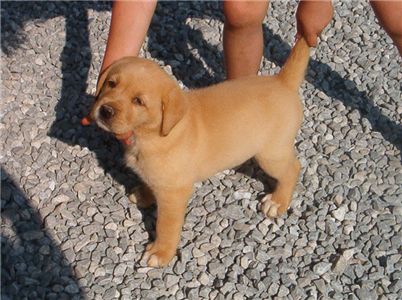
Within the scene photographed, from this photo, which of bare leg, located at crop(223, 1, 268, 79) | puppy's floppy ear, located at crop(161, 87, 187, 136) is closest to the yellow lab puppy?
puppy's floppy ear, located at crop(161, 87, 187, 136)

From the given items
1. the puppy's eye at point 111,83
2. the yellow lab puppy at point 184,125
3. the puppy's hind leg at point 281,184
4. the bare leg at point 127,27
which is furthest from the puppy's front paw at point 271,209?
the puppy's eye at point 111,83

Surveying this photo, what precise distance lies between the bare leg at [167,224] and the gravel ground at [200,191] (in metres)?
0.06

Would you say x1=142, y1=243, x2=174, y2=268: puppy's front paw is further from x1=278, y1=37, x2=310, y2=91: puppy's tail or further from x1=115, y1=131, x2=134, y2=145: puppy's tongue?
x1=278, y1=37, x2=310, y2=91: puppy's tail

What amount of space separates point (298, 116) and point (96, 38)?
1.62 m

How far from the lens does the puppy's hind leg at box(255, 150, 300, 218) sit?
2.83m

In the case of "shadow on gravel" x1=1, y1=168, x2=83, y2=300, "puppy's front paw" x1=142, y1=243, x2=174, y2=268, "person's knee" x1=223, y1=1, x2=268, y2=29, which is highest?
"person's knee" x1=223, y1=1, x2=268, y2=29

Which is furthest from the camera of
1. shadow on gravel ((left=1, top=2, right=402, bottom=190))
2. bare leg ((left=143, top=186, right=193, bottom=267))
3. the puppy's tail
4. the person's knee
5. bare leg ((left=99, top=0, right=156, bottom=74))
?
shadow on gravel ((left=1, top=2, right=402, bottom=190))

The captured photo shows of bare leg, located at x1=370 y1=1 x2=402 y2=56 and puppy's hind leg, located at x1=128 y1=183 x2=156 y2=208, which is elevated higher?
bare leg, located at x1=370 y1=1 x2=402 y2=56

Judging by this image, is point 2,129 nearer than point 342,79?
Yes

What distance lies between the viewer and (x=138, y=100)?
7.43 ft

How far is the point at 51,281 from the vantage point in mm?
2619

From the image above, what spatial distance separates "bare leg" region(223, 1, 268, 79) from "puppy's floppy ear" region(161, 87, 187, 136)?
755 millimetres

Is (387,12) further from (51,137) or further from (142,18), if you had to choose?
(51,137)

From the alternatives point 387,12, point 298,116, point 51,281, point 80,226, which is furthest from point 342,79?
point 51,281
